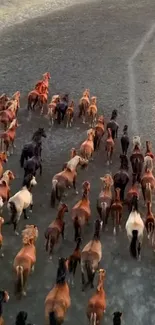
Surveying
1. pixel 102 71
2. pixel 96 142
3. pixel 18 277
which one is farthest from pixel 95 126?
pixel 18 277

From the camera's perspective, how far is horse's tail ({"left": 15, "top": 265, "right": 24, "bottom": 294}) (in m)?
9.98

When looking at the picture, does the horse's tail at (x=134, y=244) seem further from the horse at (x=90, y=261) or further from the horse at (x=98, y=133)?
the horse at (x=98, y=133)

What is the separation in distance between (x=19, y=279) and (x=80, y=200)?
9.09 ft

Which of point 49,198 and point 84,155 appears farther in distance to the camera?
point 84,155

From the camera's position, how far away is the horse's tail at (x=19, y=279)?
9.98m

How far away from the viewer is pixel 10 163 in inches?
567

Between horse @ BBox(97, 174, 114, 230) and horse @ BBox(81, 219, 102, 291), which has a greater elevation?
horse @ BBox(97, 174, 114, 230)

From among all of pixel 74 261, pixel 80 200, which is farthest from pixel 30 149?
pixel 74 261

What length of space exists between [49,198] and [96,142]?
2576 millimetres

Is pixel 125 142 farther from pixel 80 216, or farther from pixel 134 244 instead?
pixel 134 244

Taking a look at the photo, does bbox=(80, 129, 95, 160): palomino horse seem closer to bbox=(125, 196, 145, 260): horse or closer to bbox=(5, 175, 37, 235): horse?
bbox=(5, 175, 37, 235): horse

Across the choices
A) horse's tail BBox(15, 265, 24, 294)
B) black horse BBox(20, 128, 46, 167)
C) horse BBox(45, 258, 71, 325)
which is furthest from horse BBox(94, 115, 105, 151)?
horse BBox(45, 258, 71, 325)

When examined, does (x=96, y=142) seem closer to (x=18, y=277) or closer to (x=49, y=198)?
(x=49, y=198)

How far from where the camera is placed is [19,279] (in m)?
10.1
